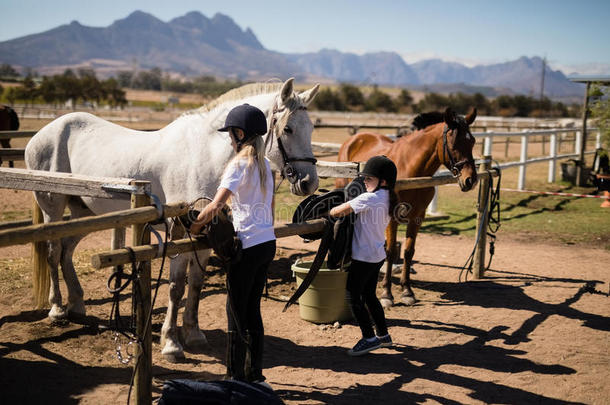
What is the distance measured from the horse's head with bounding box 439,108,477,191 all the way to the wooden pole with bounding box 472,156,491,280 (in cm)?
119

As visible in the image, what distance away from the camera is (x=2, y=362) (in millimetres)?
4211

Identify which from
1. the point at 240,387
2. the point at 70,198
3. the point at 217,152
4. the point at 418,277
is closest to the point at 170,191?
the point at 217,152

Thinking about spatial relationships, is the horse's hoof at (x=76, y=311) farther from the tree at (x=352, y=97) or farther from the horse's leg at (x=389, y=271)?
the tree at (x=352, y=97)

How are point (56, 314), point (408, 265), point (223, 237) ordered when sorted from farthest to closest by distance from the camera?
point (408, 265) < point (56, 314) < point (223, 237)

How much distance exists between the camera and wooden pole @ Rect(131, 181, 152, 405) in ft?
10.8

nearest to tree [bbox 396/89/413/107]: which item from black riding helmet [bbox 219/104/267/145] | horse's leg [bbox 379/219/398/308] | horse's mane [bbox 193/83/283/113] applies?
horse's leg [bbox 379/219/398/308]

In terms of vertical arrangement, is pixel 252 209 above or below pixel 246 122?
below

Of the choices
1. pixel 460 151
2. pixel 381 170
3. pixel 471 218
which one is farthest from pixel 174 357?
pixel 471 218

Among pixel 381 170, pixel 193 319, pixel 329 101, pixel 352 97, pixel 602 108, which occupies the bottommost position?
pixel 193 319

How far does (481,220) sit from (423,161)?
4.95ft

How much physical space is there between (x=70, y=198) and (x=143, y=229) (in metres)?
2.48

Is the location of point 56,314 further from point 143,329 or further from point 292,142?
point 292,142

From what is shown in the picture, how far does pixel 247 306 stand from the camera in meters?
3.52

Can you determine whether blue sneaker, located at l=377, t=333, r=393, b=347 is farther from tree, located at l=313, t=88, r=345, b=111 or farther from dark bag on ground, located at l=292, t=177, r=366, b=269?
tree, located at l=313, t=88, r=345, b=111
